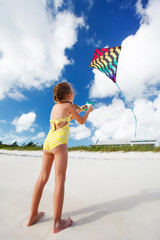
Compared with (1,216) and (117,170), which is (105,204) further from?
(117,170)

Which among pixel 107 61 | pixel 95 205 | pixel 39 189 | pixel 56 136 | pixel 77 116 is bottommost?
pixel 95 205

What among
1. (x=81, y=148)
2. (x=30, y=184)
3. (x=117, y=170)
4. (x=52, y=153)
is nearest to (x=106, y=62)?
(x=117, y=170)

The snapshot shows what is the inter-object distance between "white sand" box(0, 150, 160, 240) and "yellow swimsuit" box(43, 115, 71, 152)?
694 millimetres

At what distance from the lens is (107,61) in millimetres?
3561

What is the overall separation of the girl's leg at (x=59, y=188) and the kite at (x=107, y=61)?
256 cm

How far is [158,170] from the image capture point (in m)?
2.84

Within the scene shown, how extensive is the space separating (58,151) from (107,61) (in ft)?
9.73

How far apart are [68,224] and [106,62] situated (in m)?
3.39

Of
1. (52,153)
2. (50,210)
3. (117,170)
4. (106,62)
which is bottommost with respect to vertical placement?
(50,210)

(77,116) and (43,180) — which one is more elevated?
(77,116)

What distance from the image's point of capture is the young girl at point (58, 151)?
1.25 meters

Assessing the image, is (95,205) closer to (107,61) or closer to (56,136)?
(56,136)

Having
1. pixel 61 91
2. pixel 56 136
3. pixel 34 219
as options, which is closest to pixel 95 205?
pixel 34 219

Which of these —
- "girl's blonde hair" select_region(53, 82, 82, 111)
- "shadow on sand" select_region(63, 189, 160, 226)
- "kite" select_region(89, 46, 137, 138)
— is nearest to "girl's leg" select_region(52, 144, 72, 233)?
"shadow on sand" select_region(63, 189, 160, 226)
